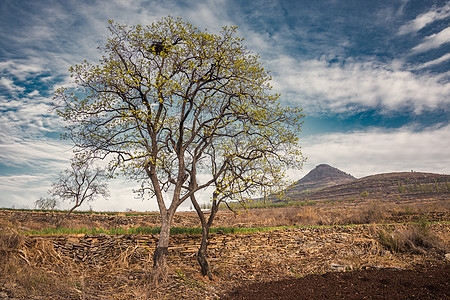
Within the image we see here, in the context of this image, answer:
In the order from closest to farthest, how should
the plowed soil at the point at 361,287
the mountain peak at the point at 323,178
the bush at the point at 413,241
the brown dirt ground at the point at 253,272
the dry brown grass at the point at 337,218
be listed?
the plowed soil at the point at 361,287
the brown dirt ground at the point at 253,272
the bush at the point at 413,241
the dry brown grass at the point at 337,218
the mountain peak at the point at 323,178

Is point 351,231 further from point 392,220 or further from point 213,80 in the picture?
point 213,80

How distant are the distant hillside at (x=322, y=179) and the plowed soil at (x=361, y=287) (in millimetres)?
96696

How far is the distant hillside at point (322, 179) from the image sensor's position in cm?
10544

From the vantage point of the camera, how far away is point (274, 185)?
10.4 m

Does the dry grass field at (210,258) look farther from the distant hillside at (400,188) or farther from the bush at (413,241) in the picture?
the distant hillside at (400,188)

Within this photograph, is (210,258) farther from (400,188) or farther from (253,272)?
(400,188)

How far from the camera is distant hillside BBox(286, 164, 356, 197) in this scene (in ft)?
346

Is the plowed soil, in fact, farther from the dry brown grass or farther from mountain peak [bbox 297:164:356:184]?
mountain peak [bbox 297:164:356:184]

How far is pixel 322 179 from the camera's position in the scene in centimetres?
11544

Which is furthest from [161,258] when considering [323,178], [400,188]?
[323,178]

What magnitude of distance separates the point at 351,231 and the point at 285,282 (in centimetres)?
912

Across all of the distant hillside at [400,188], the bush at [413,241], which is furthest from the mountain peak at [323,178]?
the bush at [413,241]

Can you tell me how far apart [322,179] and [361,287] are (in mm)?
115458

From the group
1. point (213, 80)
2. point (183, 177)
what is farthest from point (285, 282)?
point (213, 80)
